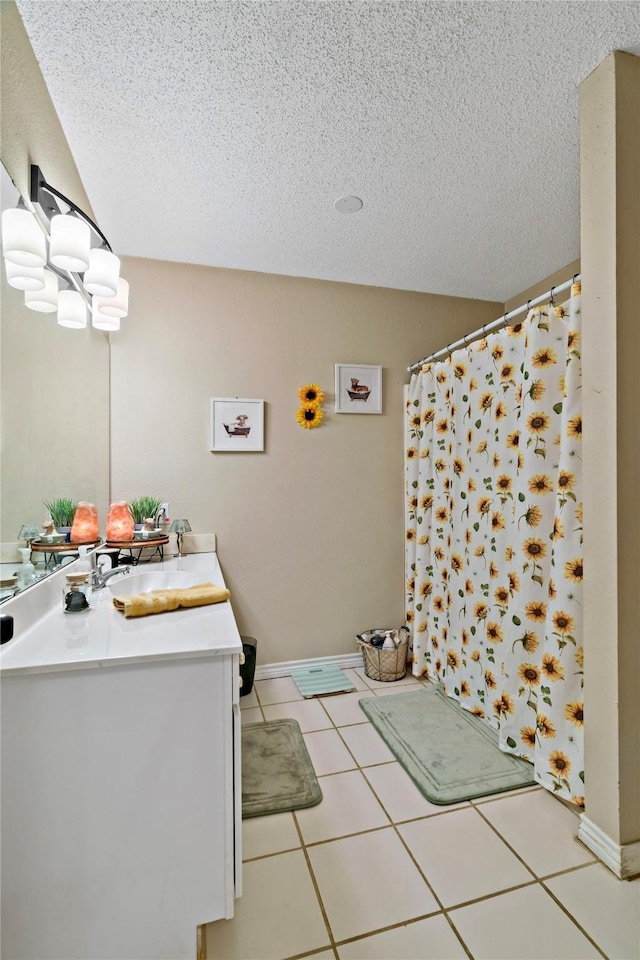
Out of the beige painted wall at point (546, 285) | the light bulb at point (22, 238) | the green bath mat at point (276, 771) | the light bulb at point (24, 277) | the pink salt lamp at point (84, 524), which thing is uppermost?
the beige painted wall at point (546, 285)

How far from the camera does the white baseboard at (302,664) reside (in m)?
2.60

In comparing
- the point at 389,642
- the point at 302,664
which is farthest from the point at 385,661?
the point at 302,664

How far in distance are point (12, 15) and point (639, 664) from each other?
8.00ft

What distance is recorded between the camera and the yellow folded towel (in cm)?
127

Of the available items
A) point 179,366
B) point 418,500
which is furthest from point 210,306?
point 418,500

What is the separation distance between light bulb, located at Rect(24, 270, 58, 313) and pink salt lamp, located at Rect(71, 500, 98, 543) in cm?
74

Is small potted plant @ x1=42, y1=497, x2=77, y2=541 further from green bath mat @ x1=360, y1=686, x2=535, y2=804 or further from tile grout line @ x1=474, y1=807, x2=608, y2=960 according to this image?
tile grout line @ x1=474, y1=807, x2=608, y2=960

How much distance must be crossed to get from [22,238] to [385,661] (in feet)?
8.07

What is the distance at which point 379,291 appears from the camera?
2799mm

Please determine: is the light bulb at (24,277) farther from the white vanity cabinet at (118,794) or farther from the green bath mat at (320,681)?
the green bath mat at (320,681)

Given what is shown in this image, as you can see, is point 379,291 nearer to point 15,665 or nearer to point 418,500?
point 418,500

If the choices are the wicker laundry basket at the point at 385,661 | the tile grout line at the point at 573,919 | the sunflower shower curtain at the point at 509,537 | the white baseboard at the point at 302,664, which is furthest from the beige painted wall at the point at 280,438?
the tile grout line at the point at 573,919

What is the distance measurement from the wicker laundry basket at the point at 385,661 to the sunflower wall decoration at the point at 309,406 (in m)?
1.34

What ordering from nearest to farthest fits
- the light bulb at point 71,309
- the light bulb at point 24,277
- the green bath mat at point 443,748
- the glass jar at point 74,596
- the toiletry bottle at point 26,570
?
the light bulb at point 24,277 < the toiletry bottle at point 26,570 < the glass jar at point 74,596 < the light bulb at point 71,309 < the green bath mat at point 443,748
